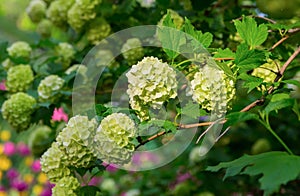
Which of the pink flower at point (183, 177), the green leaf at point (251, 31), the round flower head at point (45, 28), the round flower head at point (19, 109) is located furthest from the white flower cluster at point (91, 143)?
the pink flower at point (183, 177)

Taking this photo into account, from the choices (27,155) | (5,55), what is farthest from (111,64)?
(27,155)

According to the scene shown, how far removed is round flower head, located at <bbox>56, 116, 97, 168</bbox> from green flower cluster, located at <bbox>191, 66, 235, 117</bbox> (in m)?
0.20

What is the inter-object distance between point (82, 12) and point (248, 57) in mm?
890

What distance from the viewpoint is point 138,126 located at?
0.88m

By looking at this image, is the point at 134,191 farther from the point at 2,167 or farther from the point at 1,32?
the point at 1,32

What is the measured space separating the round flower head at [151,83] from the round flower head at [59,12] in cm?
97

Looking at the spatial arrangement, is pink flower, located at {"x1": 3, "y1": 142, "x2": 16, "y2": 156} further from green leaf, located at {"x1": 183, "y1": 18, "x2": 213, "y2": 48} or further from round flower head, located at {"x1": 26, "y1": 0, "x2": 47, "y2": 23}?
green leaf, located at {"x1": 183, "y1": 18, "x2": 213, "y2": 48}

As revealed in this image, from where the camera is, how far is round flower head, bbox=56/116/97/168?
0.90 m

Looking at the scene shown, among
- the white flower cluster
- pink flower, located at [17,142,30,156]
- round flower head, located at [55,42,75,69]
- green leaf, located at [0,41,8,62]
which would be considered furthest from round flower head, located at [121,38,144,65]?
pink flower, located at [17,142,30,156]

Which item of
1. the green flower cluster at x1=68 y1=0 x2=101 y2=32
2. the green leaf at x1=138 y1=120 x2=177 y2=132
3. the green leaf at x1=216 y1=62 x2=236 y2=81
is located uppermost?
the green leaf at x1=216 y1=62 x2=236 y2=81

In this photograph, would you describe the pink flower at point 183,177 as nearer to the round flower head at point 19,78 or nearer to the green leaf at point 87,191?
the round flower head at point 19,78

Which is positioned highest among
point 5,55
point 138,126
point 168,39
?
point 168,39

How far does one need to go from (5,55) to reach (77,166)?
812 mm

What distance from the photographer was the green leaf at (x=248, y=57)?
2.84 feet
